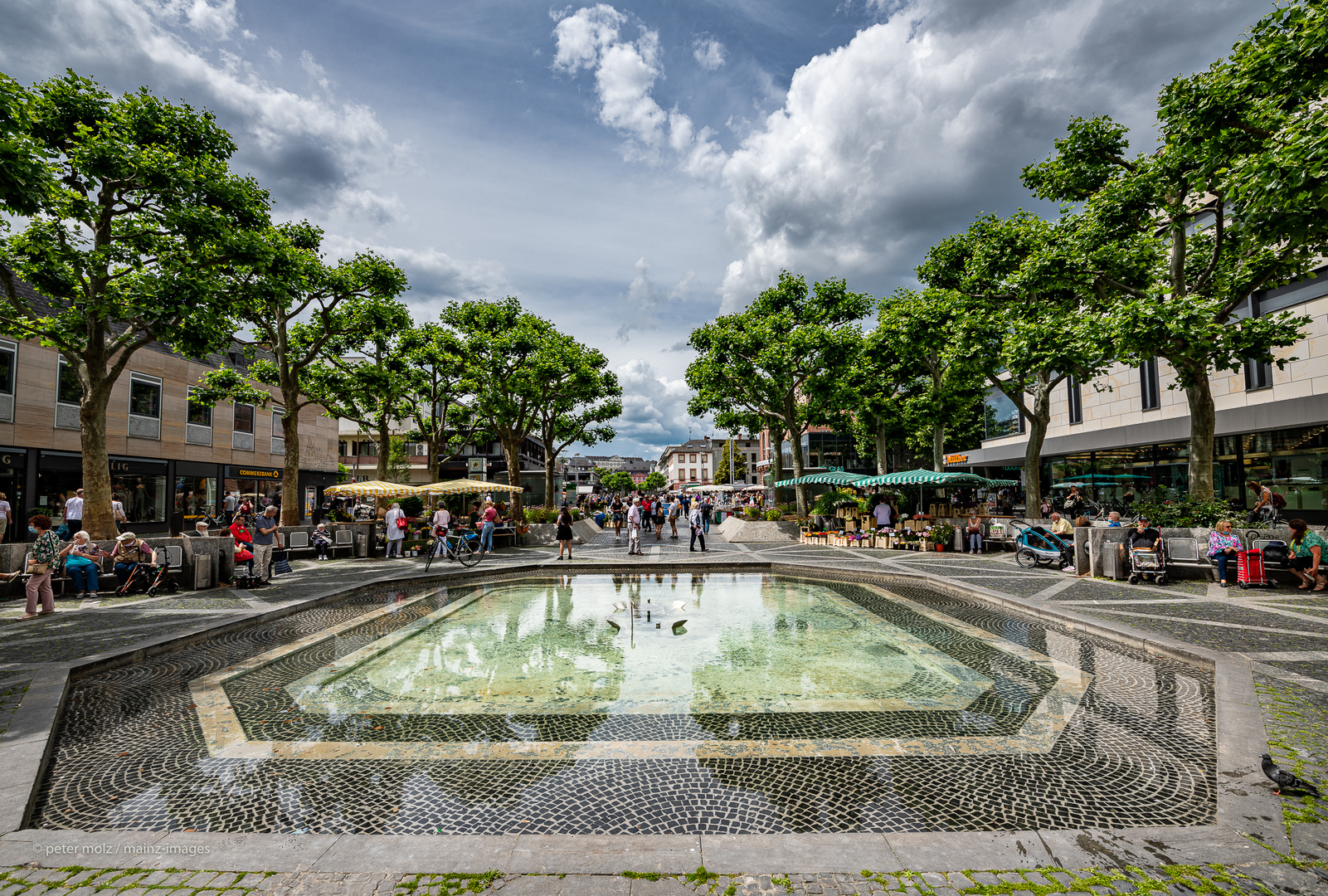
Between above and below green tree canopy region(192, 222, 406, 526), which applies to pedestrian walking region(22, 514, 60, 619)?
below

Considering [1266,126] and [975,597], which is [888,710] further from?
[1266,126]

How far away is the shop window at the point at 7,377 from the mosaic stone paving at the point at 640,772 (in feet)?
69.1

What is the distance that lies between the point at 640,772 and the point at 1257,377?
27565 millimetres

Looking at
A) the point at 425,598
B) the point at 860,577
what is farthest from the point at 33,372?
the point at 860,577

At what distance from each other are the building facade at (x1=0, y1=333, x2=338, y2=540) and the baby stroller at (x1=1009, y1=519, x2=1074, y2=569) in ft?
70.5

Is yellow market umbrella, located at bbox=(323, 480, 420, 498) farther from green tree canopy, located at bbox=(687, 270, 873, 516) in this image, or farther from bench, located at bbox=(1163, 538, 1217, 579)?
bench, located at bbox=(1163, 538, 1217, 579)

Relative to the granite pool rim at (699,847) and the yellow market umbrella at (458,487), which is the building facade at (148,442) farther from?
the granite pool rim at (699,847)

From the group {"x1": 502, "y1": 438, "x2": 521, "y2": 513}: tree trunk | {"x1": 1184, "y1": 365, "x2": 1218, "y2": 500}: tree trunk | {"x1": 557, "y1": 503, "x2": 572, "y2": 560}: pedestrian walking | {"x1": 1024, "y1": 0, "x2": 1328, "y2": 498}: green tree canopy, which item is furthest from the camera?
{"x1": 502, "y1": 438, "x2": 521, "y2": 513}: tree trunk

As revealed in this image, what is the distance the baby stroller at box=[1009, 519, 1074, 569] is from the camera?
14.3 m

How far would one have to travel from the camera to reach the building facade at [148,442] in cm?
2022

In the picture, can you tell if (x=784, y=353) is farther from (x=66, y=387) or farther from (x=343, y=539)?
(x=66, y=387)

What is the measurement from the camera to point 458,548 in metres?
17.2

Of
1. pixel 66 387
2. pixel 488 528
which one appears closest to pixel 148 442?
pixel 66 387

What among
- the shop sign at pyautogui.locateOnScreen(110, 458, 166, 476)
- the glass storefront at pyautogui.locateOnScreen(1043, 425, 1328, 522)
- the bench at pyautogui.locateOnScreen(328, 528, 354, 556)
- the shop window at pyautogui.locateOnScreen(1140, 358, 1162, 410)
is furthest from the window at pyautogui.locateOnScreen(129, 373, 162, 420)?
the shop window at pyautogui.locateOnScreen(1140, 358, 1162, 410)
